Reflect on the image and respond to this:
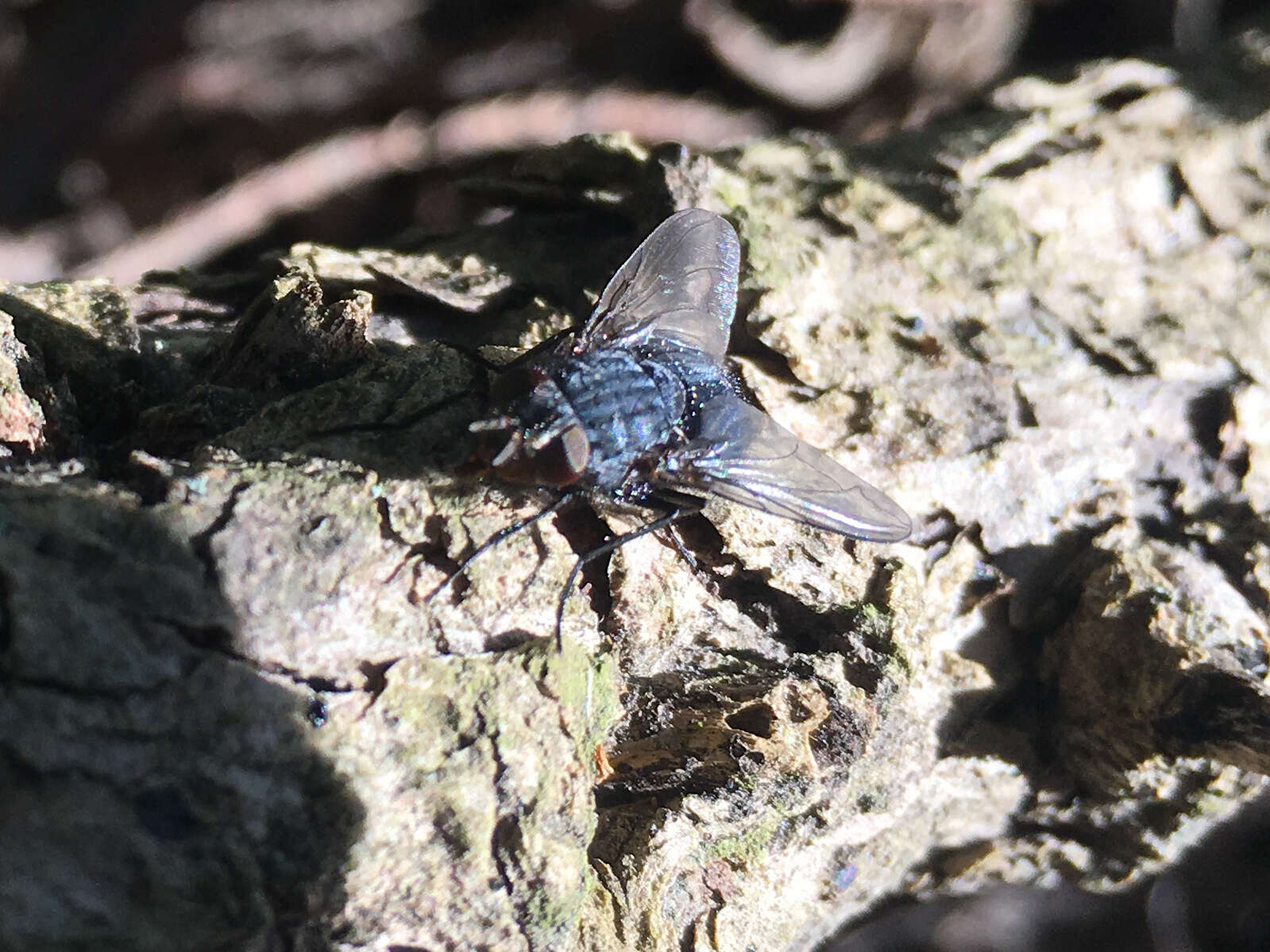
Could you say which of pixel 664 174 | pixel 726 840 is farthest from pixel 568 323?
pixel 726 840

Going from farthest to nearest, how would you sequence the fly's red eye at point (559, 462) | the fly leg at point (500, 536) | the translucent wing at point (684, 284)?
the translucent wing at point (684, 284), the fly's red eye at point (559, 462), the fly leg at point (500, 536)

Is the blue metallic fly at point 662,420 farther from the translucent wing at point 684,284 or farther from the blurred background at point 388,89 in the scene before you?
the blurred background at point 388,89

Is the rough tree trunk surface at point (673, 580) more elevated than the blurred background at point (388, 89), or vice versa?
the blurred background at point (388, 89)

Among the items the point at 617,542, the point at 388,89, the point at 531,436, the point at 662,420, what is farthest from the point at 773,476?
the point at 388,89

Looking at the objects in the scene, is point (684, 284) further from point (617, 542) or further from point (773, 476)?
point (617, 542)

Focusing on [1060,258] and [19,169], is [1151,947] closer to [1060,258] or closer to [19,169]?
[1060,258]

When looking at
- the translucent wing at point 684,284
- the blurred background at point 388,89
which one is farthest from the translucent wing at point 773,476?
the blurred background at point 388,89

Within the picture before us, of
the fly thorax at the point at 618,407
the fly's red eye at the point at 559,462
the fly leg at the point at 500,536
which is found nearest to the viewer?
the fly leg at the point at 500,536

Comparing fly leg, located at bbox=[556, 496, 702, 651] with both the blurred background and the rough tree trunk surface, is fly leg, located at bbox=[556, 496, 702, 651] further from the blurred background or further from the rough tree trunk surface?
the blurred background
